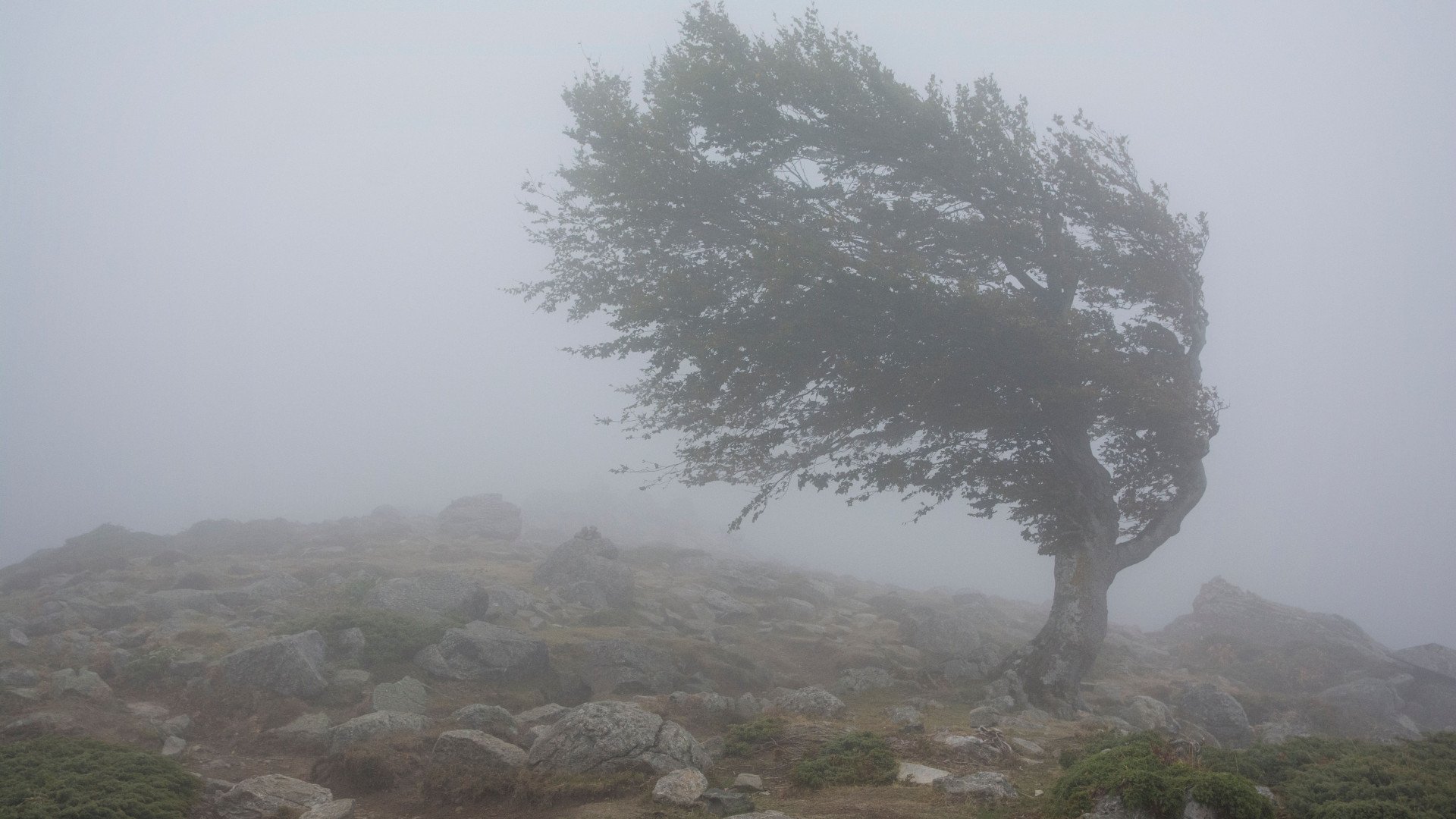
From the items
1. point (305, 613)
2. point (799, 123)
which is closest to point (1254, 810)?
point (799, 123)

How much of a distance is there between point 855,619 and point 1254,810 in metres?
23.6

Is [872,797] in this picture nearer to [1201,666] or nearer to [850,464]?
[850,464]

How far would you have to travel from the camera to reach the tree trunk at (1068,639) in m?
17.8

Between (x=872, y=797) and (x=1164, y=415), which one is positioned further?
(x=1164, y=415)

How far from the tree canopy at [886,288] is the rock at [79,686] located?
1305cm

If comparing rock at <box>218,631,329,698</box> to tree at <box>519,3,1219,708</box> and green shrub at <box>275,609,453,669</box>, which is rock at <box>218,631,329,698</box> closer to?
green shrub at <box>275,609,453,669</box>

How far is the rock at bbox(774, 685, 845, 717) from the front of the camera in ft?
47.9

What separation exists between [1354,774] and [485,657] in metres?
16.0

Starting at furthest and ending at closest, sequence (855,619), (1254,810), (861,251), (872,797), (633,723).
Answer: (855,619) < (861,251) < (633,723) < (872,797) < (1254,810)

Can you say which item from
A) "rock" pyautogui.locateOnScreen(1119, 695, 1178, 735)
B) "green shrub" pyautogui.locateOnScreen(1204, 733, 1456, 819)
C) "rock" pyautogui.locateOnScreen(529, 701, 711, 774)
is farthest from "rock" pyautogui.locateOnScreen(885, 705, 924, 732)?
"rock" pyautogui.locateOnScreen(1119, 695, 1178, 735)

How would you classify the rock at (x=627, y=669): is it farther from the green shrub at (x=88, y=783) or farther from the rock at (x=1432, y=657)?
the rock at (x=1432, y=657)

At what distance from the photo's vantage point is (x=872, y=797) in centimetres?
927

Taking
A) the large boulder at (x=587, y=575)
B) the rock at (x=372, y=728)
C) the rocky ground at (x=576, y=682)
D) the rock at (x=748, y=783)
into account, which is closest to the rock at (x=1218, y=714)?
the rocky ground at (x=576, y=682)

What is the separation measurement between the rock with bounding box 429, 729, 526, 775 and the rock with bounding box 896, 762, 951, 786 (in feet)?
17.8
